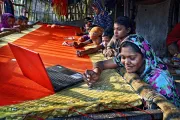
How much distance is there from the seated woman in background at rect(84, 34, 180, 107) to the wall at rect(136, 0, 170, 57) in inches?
123

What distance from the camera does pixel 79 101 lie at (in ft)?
4.71

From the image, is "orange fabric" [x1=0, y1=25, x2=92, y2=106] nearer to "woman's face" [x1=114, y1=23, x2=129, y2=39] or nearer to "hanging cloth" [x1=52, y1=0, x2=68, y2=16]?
"woman's face" [x1=114, y1=23, x2=129, y2=39]

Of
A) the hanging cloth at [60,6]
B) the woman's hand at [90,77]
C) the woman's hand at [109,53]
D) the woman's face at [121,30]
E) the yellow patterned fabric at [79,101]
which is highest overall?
the hanging cloth at [60,6]

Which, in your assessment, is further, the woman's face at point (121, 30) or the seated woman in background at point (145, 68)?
the woman's face at point (121, 30)

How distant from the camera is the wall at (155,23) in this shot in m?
4.78

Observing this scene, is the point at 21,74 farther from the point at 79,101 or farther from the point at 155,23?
the point at 155,23

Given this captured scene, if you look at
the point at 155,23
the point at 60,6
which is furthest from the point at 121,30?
the point at 60,6

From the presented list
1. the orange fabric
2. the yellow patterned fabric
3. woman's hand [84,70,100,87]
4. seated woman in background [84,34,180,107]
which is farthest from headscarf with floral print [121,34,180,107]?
the orange fabric

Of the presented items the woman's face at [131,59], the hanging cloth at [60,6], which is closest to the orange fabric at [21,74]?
the woman's face at [131,59]

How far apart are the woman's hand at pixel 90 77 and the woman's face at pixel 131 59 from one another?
238mm

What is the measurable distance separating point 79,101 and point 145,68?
585 mm

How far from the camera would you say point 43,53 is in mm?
2885

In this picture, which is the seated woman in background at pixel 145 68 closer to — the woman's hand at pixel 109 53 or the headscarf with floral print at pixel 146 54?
the headscarf with floral print at pixel 146 54

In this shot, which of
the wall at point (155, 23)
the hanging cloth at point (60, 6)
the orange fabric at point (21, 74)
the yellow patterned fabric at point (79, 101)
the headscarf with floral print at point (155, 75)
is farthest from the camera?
the hanging cloth at point (60, 6)
